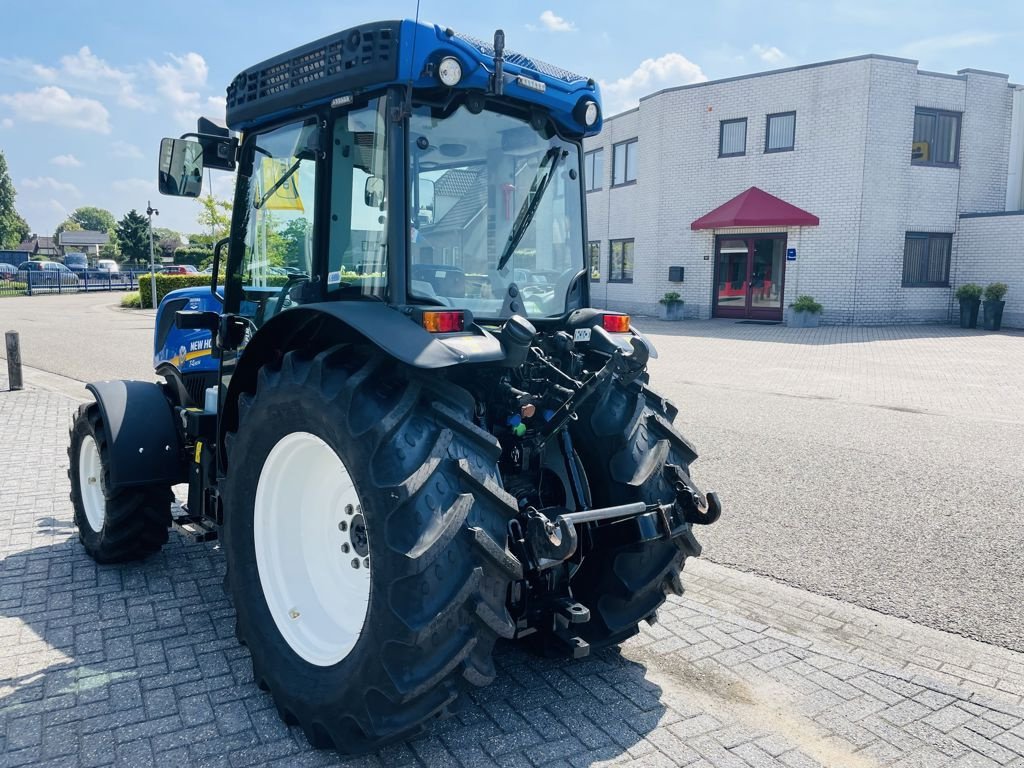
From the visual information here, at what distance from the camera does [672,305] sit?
26.0m

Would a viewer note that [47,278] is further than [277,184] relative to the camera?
Yes

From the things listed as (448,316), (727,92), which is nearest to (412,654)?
(448,316)

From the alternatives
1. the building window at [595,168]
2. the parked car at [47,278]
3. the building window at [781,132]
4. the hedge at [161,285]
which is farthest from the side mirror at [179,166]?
the parked car at [47,278]

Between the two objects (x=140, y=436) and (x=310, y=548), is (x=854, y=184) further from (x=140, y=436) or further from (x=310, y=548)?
(x=310, y=548)

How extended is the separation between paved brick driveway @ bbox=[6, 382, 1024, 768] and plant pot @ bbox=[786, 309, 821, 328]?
19772 mm

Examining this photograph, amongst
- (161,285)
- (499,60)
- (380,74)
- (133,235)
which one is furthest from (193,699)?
(133,235)

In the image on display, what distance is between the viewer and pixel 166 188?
3.90m

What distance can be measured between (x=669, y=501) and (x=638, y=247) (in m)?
25.1

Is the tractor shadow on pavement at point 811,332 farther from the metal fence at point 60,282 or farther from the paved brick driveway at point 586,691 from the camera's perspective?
the metal fence at point 60,282

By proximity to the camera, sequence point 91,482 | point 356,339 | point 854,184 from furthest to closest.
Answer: point 854,184, point 91,482, point 356,339

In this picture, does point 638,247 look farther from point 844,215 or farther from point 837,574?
point 837,574

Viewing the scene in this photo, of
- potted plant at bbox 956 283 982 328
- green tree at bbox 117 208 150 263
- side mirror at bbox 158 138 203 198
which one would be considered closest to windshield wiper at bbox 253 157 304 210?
side mirror at bbox 158 138 203 198

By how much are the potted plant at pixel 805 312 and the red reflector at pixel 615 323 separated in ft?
67.3

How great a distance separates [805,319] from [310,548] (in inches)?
863
